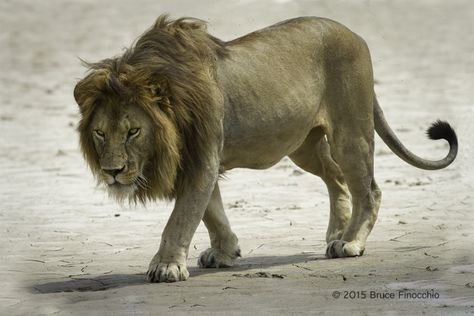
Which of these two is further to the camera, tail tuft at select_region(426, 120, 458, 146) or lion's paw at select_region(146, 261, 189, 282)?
tail tuft at select_region(426, 120, 458, 146)

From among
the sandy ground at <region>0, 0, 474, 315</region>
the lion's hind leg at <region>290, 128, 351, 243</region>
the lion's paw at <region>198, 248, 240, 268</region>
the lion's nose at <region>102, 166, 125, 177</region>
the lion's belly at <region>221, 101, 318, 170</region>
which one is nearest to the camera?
the sandy ground at <region>0, 0, 474, 315</region>

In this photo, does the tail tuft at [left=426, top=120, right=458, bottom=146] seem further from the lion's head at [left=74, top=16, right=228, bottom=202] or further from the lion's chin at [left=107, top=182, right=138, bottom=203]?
the lion's chin at [left=107, top=182, right=138, bottom=203]

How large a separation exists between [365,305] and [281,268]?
4.03 feet

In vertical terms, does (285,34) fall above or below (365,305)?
above

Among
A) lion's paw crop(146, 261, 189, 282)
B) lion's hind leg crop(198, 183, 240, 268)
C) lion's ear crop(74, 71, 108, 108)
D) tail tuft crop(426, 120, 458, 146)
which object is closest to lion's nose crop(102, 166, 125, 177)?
lion's ear crop(74, 71, 108, 108)

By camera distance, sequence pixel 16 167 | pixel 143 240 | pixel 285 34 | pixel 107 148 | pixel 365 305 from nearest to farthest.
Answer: pixel 365 305, pixel 107 148, pixel 285 34, pixel 143 240, pixel 16 167

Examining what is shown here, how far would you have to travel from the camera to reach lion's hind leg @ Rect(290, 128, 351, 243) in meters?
7.59

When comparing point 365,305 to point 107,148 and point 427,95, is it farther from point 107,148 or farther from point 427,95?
point 427,95

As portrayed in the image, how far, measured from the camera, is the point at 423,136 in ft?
38.2

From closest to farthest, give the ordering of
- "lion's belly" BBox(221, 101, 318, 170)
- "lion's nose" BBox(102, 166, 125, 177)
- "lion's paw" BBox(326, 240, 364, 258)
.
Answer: "lion's nose" BBox(102, 166, 125, 177)
"lion's belly" BBox(221, 101, 318, 170)
"lion's paw" BBox(326, 240, 364, 258)

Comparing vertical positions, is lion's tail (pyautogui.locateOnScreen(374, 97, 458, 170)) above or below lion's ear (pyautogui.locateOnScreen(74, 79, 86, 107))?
below

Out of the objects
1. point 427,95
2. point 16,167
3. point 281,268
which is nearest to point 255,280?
point 281,268

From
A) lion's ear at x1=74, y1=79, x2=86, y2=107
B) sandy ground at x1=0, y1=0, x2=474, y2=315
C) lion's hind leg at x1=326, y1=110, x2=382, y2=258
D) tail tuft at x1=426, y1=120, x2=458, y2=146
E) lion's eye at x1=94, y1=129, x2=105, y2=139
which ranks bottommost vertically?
sandy ground at x1=0, y1=0, x2=474, y2=315

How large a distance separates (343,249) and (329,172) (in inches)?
29.4
